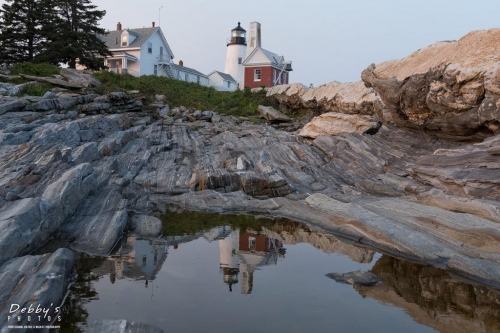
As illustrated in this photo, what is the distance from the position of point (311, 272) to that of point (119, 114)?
847 inches

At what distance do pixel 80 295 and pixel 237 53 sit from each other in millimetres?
59669

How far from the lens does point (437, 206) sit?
16.3m

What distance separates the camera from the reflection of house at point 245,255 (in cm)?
1257

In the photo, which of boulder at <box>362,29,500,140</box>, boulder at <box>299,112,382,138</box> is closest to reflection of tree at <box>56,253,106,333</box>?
boulder at <box>362,29,500,140</box>

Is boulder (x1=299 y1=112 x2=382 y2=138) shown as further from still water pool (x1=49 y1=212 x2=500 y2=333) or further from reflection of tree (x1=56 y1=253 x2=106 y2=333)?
reflection of tree (x1=56 y1=253 x2=106 y2=333)

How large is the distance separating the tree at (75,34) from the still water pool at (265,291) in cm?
2975

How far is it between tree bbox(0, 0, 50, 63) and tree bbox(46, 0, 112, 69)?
1264mm

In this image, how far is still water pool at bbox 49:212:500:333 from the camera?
389 inches

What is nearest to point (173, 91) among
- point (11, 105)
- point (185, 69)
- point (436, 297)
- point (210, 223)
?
point (11, 105)

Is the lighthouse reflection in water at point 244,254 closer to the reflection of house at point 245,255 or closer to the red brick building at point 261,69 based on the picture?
the reflection of house at point 245,255

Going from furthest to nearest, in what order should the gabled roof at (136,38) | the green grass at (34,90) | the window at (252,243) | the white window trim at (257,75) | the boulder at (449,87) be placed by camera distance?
the white window trim at (257,75), the gabled roof at (136,38), the green grass at (34,90), the boulder at (449,87), the window at (252,243)

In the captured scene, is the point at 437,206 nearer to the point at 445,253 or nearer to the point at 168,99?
the point at 445,253

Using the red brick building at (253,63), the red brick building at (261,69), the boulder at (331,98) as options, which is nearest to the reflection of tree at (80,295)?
the boulder at (331,98)

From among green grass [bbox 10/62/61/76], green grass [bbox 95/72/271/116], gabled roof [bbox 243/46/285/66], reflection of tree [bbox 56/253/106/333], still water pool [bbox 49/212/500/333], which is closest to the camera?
reflection of tree [bbox 56/253/106/333]
